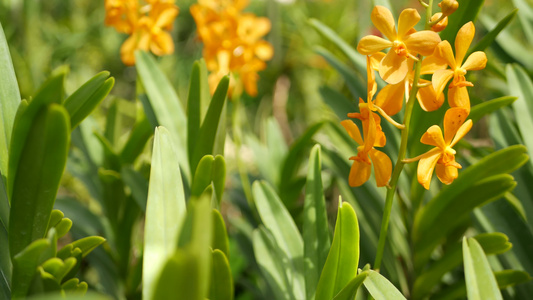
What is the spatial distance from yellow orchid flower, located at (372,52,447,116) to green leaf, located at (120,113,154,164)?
0.40 metres

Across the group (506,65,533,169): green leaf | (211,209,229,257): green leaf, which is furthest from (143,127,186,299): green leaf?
(506,65,533,169): green leaf

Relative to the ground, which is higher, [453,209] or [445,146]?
[445,146]

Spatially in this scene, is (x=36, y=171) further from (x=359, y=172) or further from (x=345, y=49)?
(x=345, y=49)

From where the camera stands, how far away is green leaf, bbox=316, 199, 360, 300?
37 cm

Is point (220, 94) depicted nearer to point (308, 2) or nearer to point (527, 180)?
point (527, 180)

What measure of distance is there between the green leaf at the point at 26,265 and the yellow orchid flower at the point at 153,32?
1.59 feet

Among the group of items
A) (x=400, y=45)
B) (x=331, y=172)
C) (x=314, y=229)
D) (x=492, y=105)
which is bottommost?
(x=331, y=172)

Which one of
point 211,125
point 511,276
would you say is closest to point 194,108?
point 211,125

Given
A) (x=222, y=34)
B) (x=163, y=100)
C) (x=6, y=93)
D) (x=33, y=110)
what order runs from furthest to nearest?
(x=222, y=34)
(x=163, y=100)
(x=6, y=93)
(x=33, y=110)

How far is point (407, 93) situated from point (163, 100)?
0.36m

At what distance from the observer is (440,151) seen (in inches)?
15.1

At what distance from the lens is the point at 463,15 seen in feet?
1.63

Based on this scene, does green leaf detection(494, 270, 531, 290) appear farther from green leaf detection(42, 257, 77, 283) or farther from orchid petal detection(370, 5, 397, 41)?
A: green leaf detection(42, 257, 77, 283)

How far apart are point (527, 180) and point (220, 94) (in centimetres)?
42
